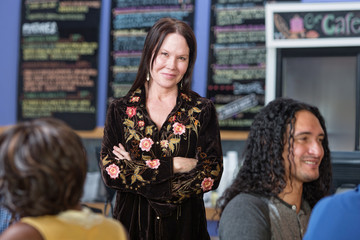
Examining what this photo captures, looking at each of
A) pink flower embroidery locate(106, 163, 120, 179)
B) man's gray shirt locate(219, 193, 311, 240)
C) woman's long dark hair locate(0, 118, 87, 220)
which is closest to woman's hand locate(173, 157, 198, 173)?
pink flower embroidery locate(106, 163, 120, 179)

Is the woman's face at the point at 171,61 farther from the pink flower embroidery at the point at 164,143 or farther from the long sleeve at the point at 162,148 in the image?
the pink flower embroidery at the point at 164,143

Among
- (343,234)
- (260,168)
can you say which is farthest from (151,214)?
(343,234)

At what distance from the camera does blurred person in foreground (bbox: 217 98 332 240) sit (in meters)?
1.50

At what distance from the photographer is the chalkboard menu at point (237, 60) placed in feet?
12.3

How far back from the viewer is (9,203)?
2.90ft

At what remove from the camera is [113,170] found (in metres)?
1.91

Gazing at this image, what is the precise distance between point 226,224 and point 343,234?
1.50 ft

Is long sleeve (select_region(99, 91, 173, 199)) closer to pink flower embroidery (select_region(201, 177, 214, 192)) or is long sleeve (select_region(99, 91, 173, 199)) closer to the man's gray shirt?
pink flower embroidery (select_region(201, 177, 214, 192))

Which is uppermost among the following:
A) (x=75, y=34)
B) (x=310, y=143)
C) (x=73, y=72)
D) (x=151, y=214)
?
(x=75, y=34)

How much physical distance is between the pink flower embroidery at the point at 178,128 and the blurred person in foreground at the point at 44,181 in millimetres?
1065

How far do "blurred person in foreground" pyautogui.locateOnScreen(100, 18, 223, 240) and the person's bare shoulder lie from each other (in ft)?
3.40

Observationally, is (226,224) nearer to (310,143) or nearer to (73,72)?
(310,143)

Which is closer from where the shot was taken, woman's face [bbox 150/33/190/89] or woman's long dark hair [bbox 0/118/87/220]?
woman's long dark hair [bbox 0/118/87/220]

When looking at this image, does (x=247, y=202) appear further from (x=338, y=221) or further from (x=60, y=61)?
(x=60, y=61)
